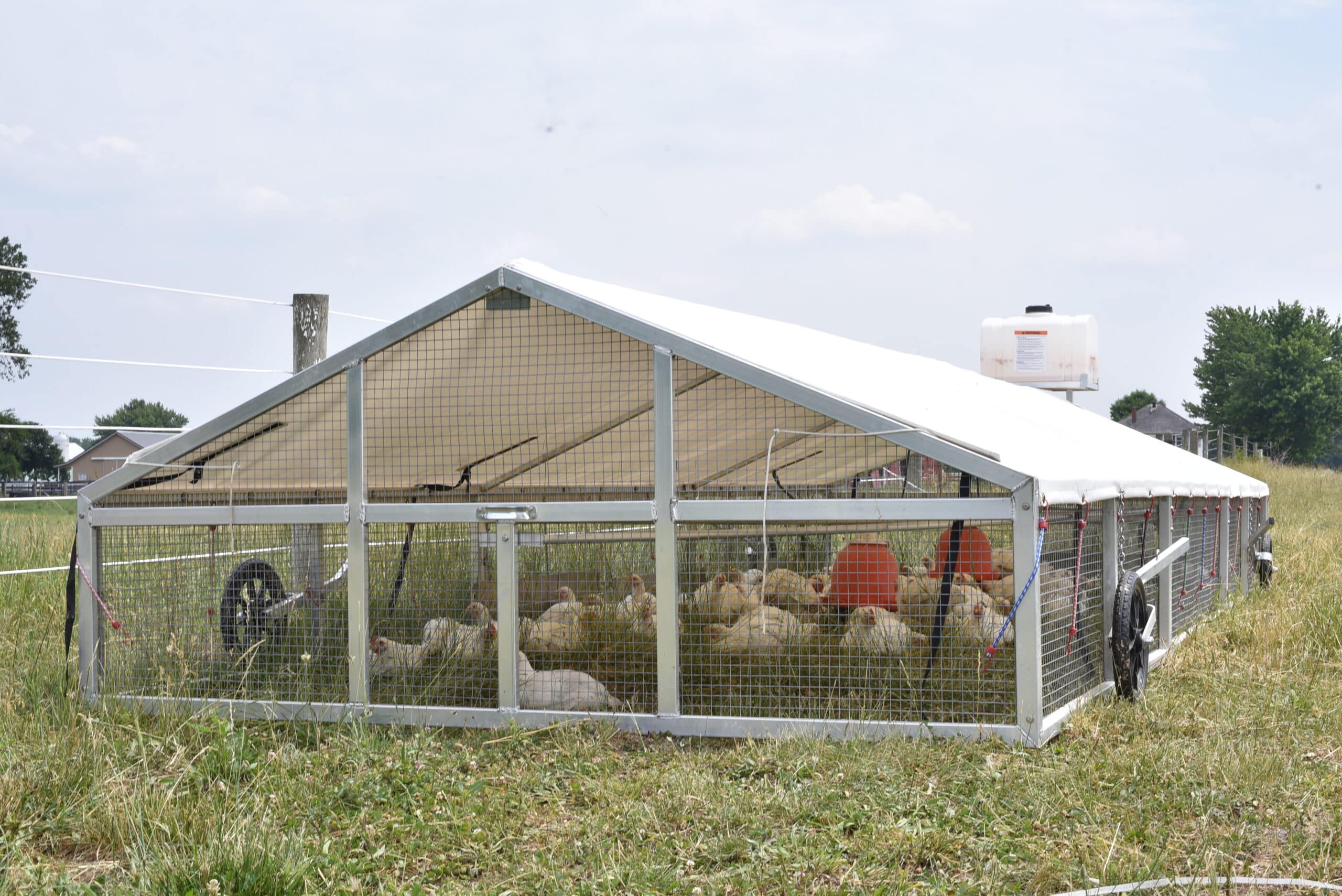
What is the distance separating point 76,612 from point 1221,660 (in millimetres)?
6380

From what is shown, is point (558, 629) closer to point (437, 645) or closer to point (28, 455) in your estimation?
point (437, 645)

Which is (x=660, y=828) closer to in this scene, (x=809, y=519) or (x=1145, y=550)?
(x=809, y=519)

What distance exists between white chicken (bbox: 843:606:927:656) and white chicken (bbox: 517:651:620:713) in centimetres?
116

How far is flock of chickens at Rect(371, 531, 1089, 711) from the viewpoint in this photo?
5.56 metres

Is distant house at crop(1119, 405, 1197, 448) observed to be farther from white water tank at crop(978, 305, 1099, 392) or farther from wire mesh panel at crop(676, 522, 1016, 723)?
wire mesh panel at crop(676, 522, 1016, 723)

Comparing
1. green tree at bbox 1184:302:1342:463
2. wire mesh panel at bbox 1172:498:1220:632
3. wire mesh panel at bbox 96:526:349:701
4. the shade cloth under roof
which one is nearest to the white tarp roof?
the shade cloth under roof

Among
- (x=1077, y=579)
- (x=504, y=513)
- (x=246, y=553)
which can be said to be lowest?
(x=1077, y=579)

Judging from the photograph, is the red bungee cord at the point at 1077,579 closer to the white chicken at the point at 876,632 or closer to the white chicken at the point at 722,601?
the white chicken at the point at 876,632

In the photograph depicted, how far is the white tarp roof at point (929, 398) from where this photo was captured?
525 centimetres

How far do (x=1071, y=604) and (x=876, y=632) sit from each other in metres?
0.91

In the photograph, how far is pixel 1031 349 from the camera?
1252cm

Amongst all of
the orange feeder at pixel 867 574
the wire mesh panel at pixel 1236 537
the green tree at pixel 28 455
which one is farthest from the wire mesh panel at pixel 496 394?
the green tree at pixel 28 455

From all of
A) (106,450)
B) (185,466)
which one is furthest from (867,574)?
(106,450)

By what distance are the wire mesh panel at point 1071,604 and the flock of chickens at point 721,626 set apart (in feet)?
0.13
